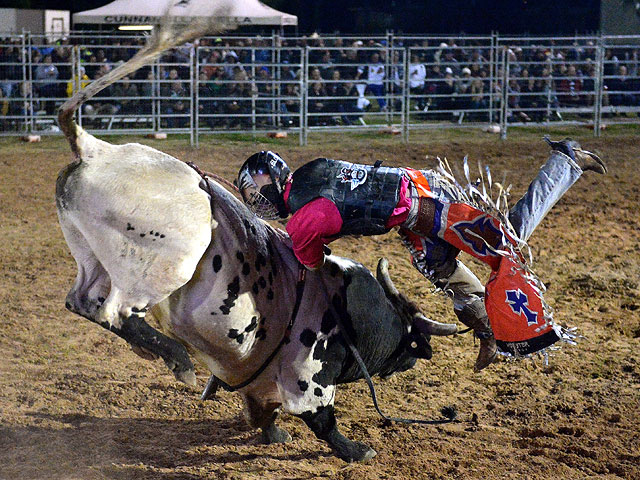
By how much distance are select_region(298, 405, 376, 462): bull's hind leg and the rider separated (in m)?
0.73

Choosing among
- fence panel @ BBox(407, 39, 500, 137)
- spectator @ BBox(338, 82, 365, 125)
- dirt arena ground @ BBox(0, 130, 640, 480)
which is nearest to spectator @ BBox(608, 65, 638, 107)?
fence panel @ BBox(407, 39, 500, 137)

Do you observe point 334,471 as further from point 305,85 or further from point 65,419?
point 305,85

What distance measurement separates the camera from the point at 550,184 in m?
3.98

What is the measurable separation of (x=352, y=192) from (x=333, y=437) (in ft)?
4.05

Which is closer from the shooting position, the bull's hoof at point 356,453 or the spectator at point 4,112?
the bull's hoof at point 356,453

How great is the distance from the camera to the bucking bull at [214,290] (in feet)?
11.4

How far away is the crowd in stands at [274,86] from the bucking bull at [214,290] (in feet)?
31.3

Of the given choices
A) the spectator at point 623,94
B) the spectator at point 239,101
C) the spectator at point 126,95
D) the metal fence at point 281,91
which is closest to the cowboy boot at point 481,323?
the metal fence at point 281,91

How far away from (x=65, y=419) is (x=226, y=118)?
1116cm

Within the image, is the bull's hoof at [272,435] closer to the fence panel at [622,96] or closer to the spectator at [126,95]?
the spectator at [126,95]

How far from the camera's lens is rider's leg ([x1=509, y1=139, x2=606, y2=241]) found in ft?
12.9

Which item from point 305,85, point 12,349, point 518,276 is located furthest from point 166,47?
point 305,85

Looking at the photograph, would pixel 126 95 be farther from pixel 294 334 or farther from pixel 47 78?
pixel 294 334

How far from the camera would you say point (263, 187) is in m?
3.91
